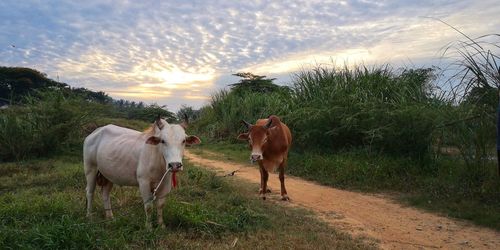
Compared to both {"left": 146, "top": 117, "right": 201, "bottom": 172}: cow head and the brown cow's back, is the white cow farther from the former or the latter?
the brown cow's back

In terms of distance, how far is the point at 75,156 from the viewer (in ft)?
39.0

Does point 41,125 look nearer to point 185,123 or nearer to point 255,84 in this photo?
point 185,123

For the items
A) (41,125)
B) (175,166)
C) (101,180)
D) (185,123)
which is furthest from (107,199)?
(41,125)

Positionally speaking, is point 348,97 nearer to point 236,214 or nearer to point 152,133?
point 236,214

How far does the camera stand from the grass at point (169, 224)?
4.32 metres

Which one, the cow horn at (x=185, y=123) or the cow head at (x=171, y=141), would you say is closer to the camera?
the cow head at (x=171, y=141)

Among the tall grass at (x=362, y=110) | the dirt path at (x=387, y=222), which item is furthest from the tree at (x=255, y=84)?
the dirt path at (x=387, y=222)

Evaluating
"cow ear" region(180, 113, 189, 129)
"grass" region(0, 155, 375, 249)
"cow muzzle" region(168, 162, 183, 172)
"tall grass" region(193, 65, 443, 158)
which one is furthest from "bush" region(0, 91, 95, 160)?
"cow muzzle" region(168, 162, 183, 172)

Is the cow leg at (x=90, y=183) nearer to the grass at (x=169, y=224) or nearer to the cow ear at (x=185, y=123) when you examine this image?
the grass at (x=169, y=224)

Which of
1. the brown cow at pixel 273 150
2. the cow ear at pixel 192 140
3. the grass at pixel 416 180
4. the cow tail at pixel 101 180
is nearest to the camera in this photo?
the cow ear at pixel 192 140

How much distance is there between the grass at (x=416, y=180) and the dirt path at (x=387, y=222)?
35cm

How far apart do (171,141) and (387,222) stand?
3.38 m

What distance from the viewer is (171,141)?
192 inches

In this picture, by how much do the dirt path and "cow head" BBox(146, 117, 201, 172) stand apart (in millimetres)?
2499
